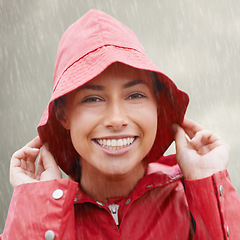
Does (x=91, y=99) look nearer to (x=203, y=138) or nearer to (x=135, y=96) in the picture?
(x=135, y=96)

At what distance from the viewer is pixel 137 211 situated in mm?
2127

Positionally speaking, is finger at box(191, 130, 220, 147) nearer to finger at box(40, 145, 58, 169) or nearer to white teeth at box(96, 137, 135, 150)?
white teeth at box(96, 137, 135, 150)

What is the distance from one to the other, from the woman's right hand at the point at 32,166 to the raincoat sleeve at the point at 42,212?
4.8 inches

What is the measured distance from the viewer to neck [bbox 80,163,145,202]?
2.25m

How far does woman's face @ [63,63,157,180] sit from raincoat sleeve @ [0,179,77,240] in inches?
9.3

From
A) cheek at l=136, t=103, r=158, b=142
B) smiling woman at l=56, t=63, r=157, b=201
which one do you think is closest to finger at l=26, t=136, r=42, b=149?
smiling woman at l=56, t=63, r=157, b=201

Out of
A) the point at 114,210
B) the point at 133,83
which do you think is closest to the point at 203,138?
the point at 133,83

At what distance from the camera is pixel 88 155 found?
2.07m

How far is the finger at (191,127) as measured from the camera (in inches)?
92.4

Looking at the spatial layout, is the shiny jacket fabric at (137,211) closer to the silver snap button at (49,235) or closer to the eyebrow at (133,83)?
the silver snap button at (49,235)

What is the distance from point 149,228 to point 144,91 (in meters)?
0.76

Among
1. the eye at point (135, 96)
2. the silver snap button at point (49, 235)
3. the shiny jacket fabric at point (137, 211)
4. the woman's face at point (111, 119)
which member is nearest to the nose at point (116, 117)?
the woman's face at point (111, 119)

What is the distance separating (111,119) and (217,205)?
2.22 ft

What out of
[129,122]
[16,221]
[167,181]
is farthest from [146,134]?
[16,221]
